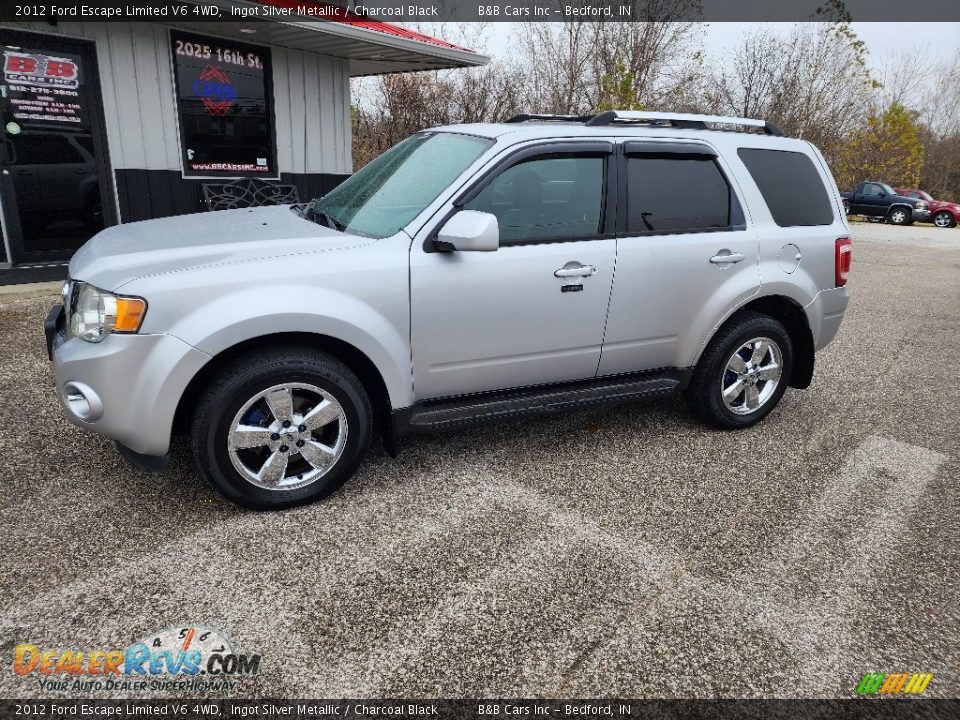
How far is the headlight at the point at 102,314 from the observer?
283cm

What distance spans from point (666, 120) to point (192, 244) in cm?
281

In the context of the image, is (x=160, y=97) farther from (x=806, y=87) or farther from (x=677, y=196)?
(x=806, y=87)

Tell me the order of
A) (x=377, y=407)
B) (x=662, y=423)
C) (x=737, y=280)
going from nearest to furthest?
(x=377, y=407) < (x=737, y=280) < (x=662, y=423)

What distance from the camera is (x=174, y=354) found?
113 inches

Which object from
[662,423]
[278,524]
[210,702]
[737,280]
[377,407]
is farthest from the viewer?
[662,423]

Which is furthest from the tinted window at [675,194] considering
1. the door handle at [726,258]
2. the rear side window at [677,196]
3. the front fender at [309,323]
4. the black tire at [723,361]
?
the front fender at [309,323]

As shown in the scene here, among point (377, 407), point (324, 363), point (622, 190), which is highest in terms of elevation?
point (622, 190)

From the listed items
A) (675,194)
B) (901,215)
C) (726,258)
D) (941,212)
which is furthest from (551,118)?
(941,212)

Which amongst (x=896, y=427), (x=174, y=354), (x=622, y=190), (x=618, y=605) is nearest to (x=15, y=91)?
(x=174, y=354)

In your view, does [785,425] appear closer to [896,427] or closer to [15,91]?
[896,427]

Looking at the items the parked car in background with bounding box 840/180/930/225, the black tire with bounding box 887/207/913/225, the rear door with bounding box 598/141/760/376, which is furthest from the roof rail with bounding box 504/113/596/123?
the black tire with bounding box 887/207/913/225

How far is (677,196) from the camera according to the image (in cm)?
401

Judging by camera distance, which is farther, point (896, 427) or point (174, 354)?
point (896, 427)

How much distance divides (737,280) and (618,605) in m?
2.29
